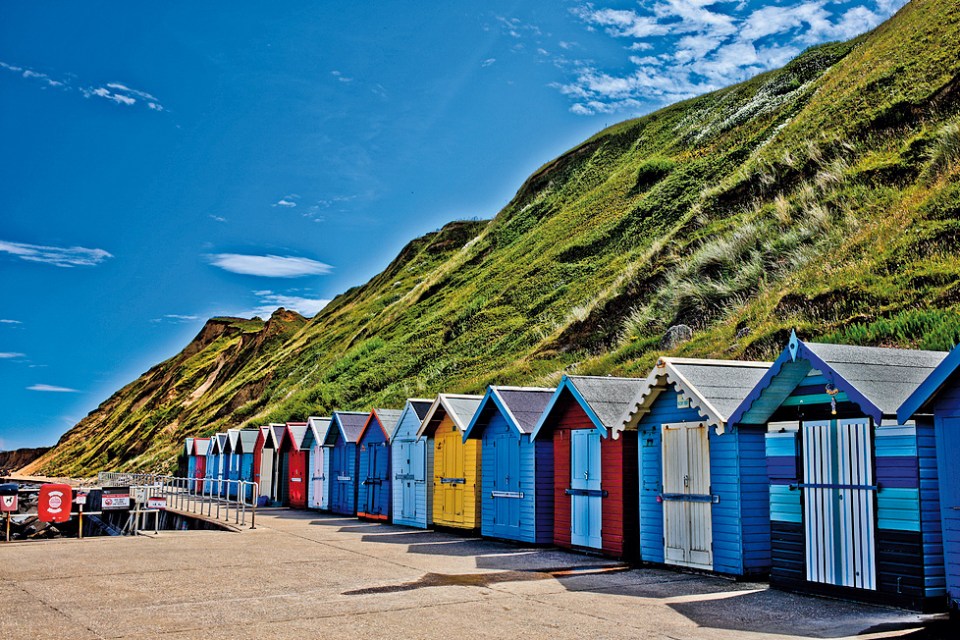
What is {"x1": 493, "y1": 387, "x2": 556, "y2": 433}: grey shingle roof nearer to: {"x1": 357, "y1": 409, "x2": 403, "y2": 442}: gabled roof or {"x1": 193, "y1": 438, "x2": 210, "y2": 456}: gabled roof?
{"x1": 357, "y1": 409, "x2": 403, "y2": 442}: gabled roof

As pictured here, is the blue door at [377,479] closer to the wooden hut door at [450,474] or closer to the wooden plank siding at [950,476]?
the wooden hut door at [450,474]

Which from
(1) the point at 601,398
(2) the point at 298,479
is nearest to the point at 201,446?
(2) the point at 298,479

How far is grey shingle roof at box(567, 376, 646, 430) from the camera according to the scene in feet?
56.7

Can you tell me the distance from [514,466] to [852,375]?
9918 millimetres

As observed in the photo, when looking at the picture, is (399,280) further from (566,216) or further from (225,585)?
(225,585)

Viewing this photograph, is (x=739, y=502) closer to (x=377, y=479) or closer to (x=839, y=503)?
(x=839, y=503)

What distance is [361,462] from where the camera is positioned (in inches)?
1123

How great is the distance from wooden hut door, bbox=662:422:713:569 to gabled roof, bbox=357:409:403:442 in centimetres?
1200

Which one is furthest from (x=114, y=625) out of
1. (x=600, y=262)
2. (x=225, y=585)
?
(x=600, y=262)

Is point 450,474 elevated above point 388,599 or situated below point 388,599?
above

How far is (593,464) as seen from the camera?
703 inches

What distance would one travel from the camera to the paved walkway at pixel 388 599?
10.6m

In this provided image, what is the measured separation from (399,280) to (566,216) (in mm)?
28268

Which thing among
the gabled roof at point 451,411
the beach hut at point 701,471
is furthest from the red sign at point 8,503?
the beach hut at point 701,471
